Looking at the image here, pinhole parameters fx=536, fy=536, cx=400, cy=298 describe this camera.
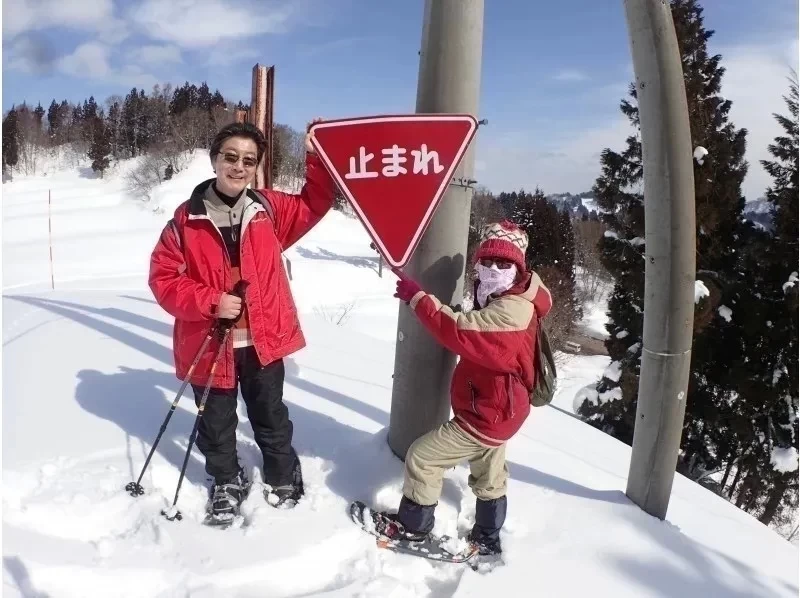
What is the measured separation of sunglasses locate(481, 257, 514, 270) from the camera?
2426mm

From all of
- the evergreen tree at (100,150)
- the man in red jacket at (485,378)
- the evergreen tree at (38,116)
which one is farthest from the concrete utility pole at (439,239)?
the evergreen tree at (38,116)

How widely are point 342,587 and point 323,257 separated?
1191 inches

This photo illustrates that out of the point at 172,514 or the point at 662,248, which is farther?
the point at 662,248

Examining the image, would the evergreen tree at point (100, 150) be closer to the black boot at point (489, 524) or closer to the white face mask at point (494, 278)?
the white face mask at point (494, 278)

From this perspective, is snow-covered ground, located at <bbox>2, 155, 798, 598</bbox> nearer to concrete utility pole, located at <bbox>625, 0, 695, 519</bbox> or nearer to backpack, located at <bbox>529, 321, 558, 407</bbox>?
concrete utility pole, located at <bbox>625, 0, 695, 519</bbox>

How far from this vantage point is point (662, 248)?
107 inches

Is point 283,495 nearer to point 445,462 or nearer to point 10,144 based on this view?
point 445,462

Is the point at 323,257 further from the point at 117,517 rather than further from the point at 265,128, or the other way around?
the point at 117,517

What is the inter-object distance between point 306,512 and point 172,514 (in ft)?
2.03

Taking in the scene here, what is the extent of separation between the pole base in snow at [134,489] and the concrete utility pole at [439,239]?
133 cm

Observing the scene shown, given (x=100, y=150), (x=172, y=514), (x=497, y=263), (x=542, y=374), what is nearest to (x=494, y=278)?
(x=497, y=263)

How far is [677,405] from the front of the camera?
288 cm

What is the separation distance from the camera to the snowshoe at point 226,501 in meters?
2.52

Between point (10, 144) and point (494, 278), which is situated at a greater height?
point (10, 144)
